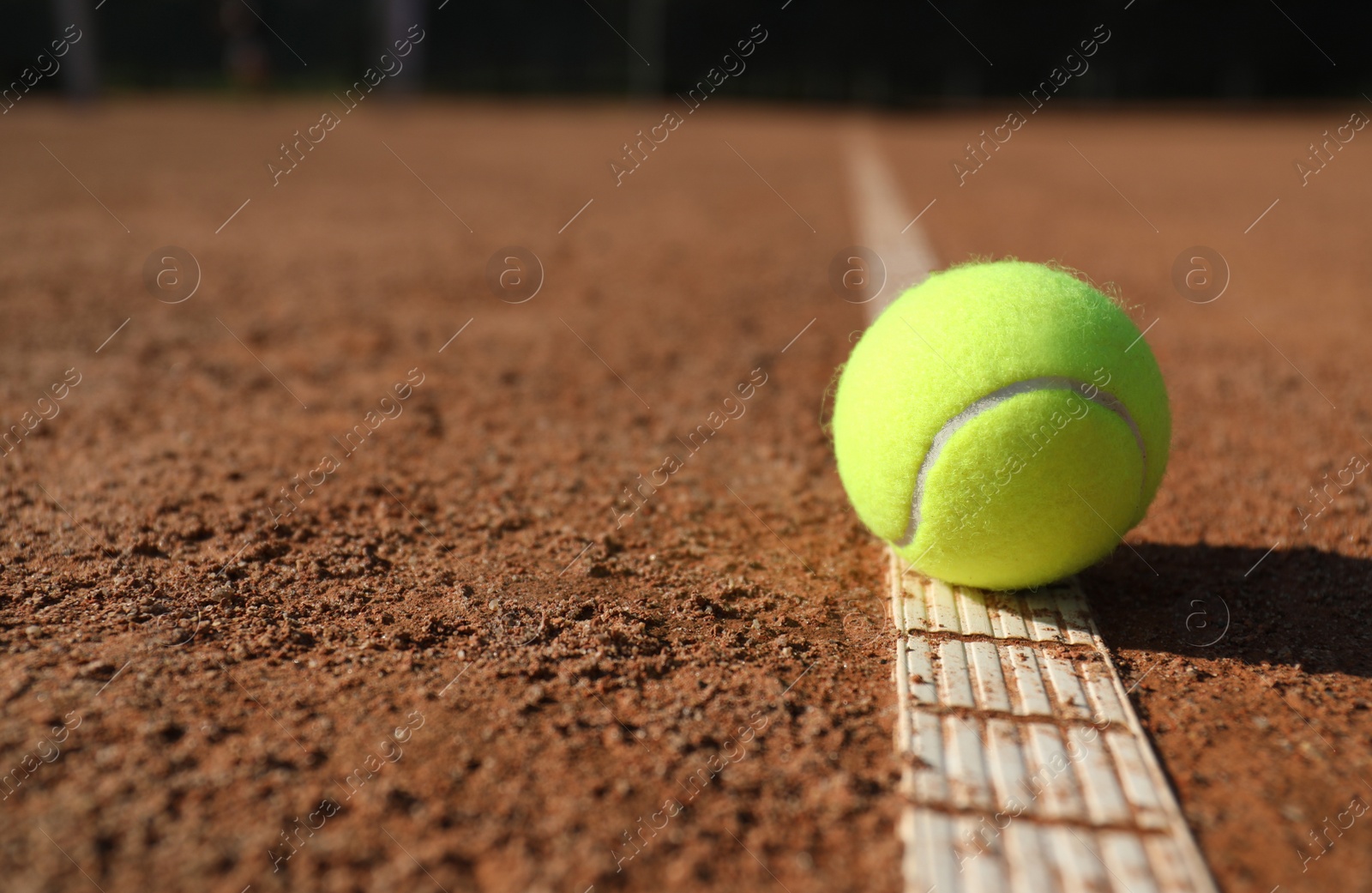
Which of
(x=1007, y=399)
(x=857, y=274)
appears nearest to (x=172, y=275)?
(x=857, y=274)

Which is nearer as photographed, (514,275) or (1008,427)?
(1008,427)

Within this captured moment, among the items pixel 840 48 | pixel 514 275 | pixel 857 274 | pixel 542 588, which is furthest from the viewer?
pixel 840 48

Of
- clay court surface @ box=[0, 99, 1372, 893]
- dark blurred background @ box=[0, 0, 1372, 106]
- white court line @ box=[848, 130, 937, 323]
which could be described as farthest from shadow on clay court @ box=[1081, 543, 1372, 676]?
dark blurred background @ box=[0, 0, 1372, 106]

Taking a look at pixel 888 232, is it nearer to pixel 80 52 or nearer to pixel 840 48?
pixel 80 52

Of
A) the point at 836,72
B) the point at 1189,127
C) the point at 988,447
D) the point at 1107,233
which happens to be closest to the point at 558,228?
the point at 1107,233

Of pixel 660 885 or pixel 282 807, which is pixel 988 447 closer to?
pixel 660 885

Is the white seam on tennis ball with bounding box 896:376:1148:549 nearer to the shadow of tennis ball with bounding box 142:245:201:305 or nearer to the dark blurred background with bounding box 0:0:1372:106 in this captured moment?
the shadow of tennis ball with bounding box 142:245:201:305
